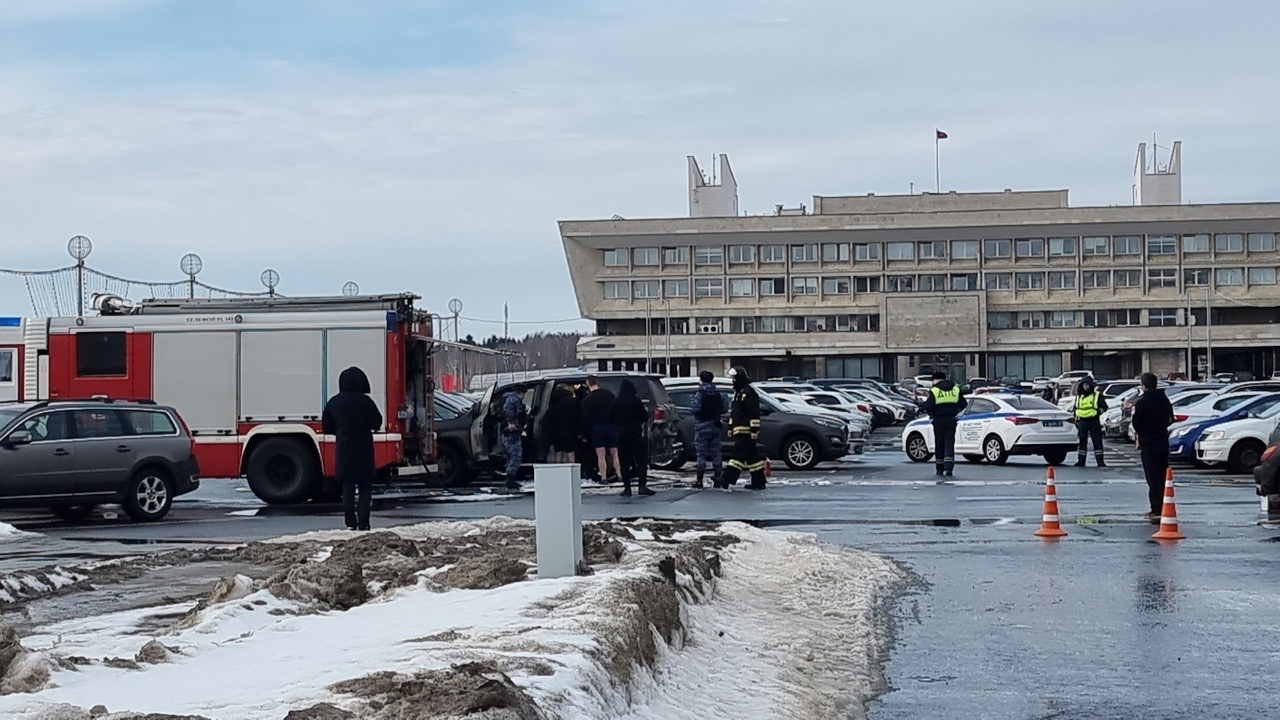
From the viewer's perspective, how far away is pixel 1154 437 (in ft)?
59.3

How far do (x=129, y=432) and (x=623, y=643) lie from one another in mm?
14215

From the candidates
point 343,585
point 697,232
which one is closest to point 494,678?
point 343,585

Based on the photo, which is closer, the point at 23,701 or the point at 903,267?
the point at 23,701

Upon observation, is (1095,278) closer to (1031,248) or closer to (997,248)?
(1031,248)

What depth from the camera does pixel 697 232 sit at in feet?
355

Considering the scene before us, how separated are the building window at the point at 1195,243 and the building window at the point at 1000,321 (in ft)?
40.6

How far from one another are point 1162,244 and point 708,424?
88.9 metres

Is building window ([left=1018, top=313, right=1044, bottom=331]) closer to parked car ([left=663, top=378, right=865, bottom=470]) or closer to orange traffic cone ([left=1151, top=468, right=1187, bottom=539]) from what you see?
parked car ([left=663, top=378, right=865, bottom=470])

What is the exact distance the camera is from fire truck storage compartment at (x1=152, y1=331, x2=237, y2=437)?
910 inches

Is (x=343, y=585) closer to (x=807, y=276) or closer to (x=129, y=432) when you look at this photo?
(x=129, y=432)

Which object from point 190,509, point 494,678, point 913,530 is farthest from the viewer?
point 190,509

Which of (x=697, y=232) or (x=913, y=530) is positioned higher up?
(x=697, y=232)

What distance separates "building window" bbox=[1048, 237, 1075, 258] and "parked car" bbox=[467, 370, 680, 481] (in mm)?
85237

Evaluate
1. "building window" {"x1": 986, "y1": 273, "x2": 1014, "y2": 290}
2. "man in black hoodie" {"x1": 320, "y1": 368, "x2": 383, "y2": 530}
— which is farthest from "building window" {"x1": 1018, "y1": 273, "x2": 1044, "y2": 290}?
"man in black hoodie" {"x1": 320, "y1": 368, "x2": 383, "y2": 530}
